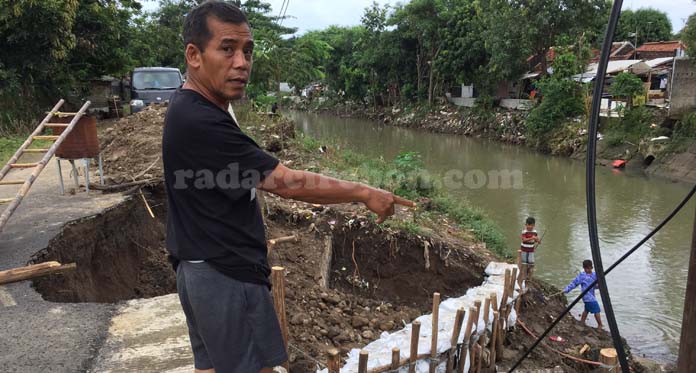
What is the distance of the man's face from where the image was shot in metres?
1.59

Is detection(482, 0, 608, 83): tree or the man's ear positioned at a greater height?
detection(482, 0, 608, 83): tree

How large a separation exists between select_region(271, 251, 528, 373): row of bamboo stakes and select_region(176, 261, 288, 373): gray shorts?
37.1 inches

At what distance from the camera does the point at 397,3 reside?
2825 cm

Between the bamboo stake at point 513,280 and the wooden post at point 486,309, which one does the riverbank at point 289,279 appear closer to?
the bamboo stake at point 513,280

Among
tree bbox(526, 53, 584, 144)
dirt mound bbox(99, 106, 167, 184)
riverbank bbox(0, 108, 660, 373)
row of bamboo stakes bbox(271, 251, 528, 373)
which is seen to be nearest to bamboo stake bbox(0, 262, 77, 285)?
A: riverbank bbox(0, 108, 660, 373)

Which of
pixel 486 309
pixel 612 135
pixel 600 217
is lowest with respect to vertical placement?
pixel 600 217

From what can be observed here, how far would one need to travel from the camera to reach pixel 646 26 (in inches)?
1267

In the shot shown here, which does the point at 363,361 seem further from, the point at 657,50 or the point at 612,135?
the point at 657,50

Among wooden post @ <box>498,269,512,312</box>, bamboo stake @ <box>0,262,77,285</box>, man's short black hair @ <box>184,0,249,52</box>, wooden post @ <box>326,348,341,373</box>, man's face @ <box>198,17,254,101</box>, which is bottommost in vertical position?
wooden post @ <box>498,269,512,312</box>

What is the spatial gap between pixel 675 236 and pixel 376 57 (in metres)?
22.7

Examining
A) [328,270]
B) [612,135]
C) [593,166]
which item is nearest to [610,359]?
[328,270]

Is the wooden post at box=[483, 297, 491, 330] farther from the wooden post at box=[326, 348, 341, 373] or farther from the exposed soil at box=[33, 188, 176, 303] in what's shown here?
the exposed soil at box=[33, 188, 176, 303]

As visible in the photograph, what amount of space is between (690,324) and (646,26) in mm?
37158

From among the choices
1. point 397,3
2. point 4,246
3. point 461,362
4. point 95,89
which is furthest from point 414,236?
point 397,3
